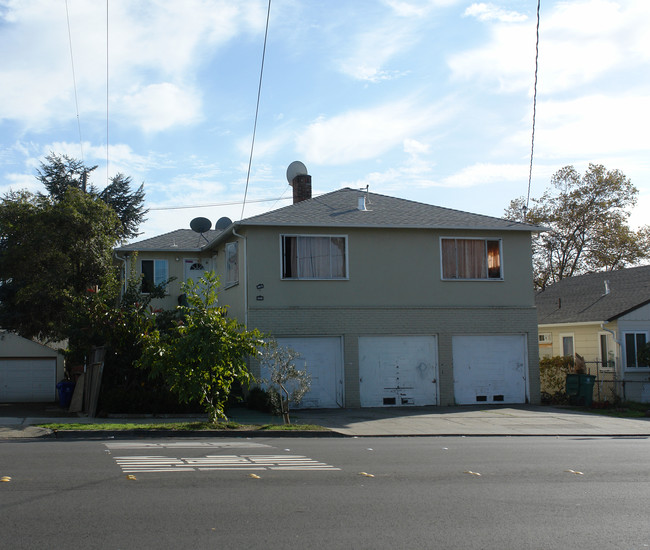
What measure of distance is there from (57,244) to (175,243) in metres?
5.45

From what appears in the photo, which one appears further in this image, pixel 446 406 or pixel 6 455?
pixel 446 406

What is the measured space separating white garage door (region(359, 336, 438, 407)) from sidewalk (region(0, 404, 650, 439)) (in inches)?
30.3

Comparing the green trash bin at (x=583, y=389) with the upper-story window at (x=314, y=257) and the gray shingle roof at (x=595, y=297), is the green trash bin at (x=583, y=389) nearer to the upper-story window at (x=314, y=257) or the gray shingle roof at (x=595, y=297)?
the gray shingle roof at (x=595, y=297)

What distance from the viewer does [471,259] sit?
24266mm

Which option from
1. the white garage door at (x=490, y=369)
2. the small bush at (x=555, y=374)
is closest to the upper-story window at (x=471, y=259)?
the white garage door at (x=490, y=369)

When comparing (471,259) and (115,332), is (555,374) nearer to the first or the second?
(471,259)

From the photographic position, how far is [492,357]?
24.0m

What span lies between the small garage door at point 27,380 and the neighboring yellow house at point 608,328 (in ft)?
65.5

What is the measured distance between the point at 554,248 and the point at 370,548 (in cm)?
4181

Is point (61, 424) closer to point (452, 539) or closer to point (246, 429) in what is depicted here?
point (246, 429)

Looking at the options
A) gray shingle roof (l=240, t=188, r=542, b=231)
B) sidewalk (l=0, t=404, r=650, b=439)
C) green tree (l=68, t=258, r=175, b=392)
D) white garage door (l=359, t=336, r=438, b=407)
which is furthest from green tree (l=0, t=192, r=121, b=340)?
white garage door (l=359, t=336, r=438, b=407)

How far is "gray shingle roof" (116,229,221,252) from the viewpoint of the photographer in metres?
29.6

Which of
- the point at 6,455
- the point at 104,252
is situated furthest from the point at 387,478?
the point at 104,252

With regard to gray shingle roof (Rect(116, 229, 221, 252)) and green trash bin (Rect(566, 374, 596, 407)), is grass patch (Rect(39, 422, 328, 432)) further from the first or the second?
gray shingle roof (Rect(116, 229, 221, 252))
